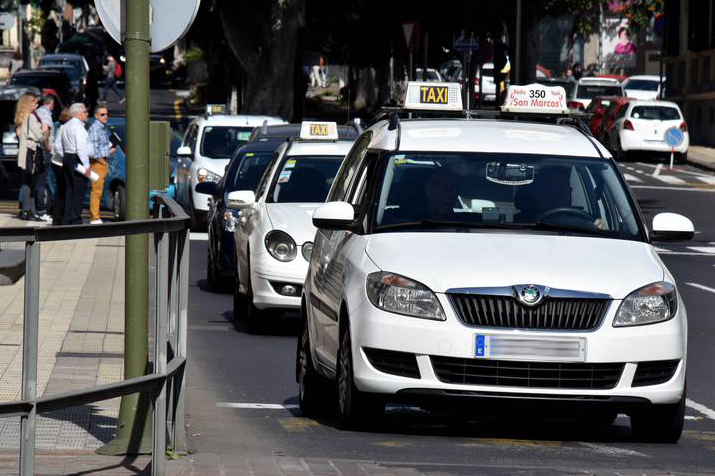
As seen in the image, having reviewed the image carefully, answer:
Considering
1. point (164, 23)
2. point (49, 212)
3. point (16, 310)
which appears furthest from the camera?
point (49, 212)

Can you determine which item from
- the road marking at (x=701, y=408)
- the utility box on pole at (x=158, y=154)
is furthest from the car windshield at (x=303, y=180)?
the road marking at (x=701, y=408)

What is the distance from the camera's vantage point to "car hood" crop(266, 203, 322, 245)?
13742 millimetres

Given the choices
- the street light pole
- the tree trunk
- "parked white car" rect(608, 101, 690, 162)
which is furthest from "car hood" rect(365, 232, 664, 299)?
"parked white car" rect(608, 101, 690, 162)

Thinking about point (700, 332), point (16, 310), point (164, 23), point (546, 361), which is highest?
point (164, 23)

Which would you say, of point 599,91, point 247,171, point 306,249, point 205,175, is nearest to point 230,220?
point 247,171

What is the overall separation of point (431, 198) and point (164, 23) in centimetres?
191

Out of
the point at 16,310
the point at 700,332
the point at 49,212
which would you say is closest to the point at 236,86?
the point at 49,212

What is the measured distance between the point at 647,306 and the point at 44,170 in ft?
58.8

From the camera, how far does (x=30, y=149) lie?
24766 mm

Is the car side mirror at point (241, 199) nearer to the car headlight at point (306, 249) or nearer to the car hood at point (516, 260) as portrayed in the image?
the car headlight at point (306, 249)

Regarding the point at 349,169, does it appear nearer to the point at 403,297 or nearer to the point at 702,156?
the point at 403,297

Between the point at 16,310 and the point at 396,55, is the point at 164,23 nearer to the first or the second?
the point at 16,310

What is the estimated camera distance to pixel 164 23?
809 cm

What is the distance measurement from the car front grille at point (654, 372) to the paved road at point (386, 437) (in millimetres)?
364
